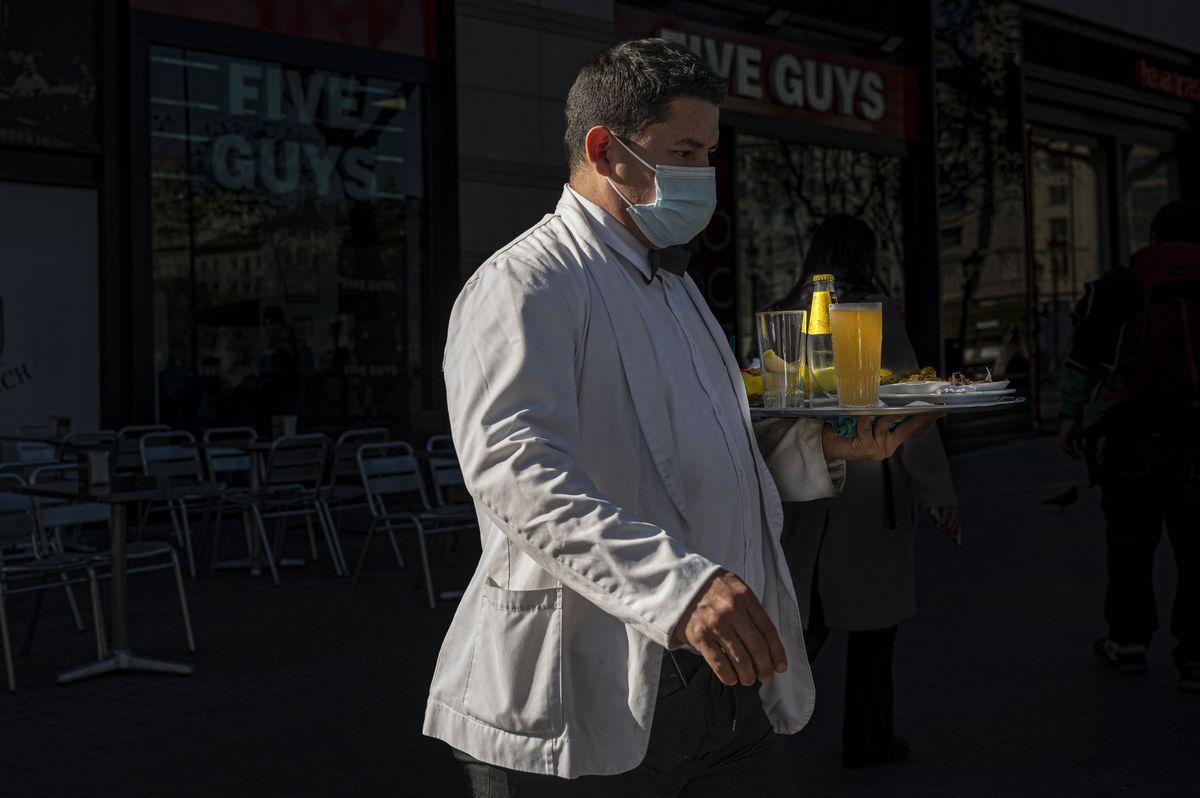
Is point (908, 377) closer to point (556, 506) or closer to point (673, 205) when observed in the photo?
point (673, 205)

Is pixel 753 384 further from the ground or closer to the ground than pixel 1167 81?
closer to the ground

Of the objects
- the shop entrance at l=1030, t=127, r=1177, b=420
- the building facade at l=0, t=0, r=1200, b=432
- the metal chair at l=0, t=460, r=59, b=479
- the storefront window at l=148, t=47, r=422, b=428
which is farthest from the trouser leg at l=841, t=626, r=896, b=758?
the shop entrance at l=1030, t=127, r=1177, b=420

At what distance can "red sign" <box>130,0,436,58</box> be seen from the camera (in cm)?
1189

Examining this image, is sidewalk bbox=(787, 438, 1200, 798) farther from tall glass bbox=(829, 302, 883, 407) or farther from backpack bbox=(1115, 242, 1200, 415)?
tall glass bbox=(829, 302, 883, 407)

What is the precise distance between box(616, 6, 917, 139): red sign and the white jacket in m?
13.7

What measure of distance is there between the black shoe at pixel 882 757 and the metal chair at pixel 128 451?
6.54 m

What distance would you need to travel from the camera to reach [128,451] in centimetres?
1040

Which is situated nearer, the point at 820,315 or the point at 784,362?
the point at 784,362

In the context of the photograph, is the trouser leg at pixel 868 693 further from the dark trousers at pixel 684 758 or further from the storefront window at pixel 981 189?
the storefront window at pixel 981 189

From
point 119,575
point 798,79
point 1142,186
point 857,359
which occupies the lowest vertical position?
point 119,575

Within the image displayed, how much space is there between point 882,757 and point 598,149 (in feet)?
10.9

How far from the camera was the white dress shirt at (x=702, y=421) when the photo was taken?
2098 mm

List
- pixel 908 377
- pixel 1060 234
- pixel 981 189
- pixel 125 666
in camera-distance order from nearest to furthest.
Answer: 1. pixel 908 377
2. pixel 125 666
3. pixel 981 189
4. pixel 1060 234

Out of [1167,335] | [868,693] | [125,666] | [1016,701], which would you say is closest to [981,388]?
[868,693]
